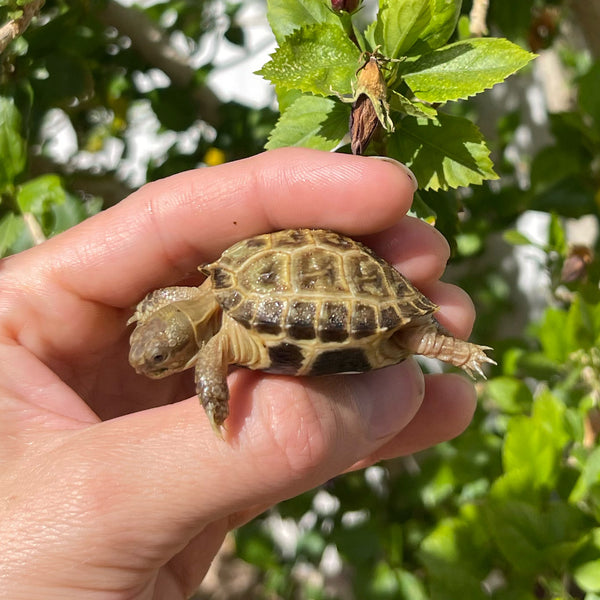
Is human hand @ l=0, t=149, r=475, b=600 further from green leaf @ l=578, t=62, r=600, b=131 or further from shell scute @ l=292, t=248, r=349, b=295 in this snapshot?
green leaf @ l=578, t=62, r=600, b=131

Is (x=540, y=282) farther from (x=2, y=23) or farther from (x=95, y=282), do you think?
(x=2, y=23)

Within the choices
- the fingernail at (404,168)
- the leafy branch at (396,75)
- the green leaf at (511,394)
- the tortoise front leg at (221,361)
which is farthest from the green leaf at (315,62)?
the green leaf at (511,394)

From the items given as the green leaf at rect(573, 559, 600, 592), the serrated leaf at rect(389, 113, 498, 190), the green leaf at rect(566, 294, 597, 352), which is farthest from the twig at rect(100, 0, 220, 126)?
the green leaf at rect(573, 559, 600, 592)

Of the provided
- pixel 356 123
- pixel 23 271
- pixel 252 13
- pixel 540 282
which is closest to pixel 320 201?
pixel 356 123

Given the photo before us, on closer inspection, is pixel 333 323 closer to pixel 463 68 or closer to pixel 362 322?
pixel 362 322

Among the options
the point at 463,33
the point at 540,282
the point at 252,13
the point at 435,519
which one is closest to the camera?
the point at 463,33
